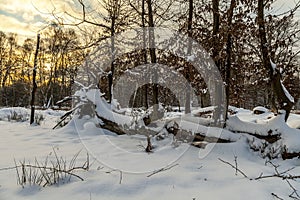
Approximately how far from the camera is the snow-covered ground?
8.38 ft

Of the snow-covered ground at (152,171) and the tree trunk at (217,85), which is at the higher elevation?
the tree trunk at (217,85)

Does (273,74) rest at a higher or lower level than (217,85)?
higher

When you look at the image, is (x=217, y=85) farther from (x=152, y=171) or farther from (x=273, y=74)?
(x=152, y=171)

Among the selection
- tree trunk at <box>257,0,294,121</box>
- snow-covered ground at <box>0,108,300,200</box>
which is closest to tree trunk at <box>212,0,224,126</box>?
snow-covered ground at <box>0,108,300,200</box>

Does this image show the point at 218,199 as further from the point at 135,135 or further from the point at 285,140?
the point at 135,135

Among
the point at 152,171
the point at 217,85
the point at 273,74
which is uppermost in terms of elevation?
the point at 273,74

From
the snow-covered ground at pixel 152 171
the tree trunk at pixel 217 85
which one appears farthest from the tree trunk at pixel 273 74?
the tree trunk at pixel 217 85

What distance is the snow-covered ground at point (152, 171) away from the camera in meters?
2.55

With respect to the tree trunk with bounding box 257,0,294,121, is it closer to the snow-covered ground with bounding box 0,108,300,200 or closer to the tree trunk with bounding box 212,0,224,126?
the snow-covered ground with bounding box 0,108,300,200

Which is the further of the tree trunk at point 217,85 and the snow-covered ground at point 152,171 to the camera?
the tree trunk at point 217,85

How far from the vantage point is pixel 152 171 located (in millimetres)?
3240

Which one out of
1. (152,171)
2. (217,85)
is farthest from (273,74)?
(152,171)

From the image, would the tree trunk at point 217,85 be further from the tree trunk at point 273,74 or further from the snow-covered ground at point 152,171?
the tree trunk at point 273,74

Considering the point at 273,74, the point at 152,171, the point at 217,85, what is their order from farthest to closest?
the point at 217,85 → the point at 273,74 → the point at 152,171
